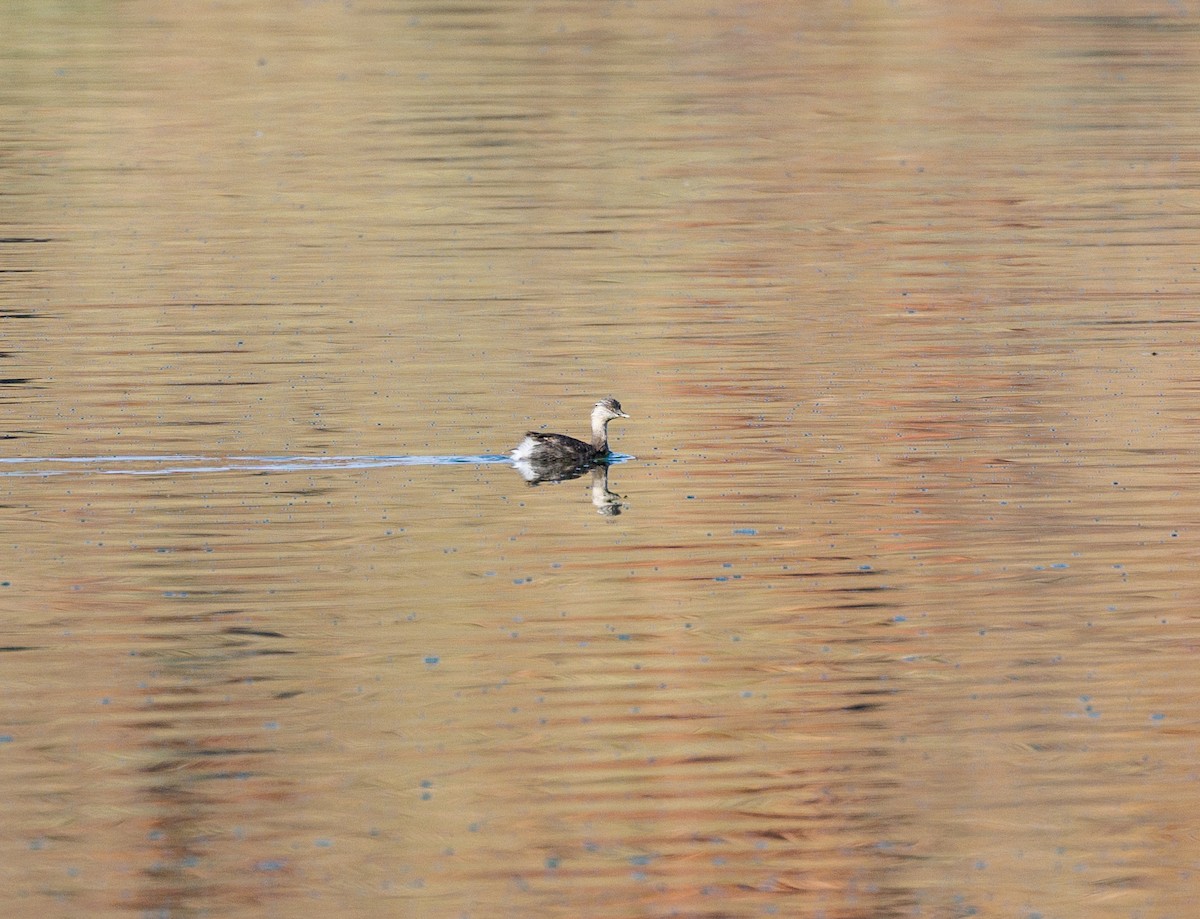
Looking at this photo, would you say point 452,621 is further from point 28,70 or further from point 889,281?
point 28,70

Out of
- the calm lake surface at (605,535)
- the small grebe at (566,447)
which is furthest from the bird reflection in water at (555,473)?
the calm lake surface at (605,535)

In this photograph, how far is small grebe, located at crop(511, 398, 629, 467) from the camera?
55.6ft

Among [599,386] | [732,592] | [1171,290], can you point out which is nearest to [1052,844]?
[732,592]

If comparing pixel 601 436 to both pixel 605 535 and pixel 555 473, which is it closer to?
pixel 555 473

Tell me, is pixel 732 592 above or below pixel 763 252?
below

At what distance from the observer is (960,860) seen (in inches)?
402

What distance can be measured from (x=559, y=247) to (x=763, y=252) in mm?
2199

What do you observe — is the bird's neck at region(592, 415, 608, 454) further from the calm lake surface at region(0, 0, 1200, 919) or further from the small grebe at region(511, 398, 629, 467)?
the calm lake surface at region(0, 0, 1200, 919)

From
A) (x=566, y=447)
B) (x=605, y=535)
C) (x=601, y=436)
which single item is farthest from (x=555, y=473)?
(x=605, y=535)

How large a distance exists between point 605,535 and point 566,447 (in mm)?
1883

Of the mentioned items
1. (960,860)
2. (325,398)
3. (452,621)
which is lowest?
(960,860)

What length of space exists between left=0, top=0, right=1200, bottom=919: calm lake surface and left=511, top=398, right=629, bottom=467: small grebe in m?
0.22

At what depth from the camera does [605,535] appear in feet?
50.1

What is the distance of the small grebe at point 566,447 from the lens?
16.9m
